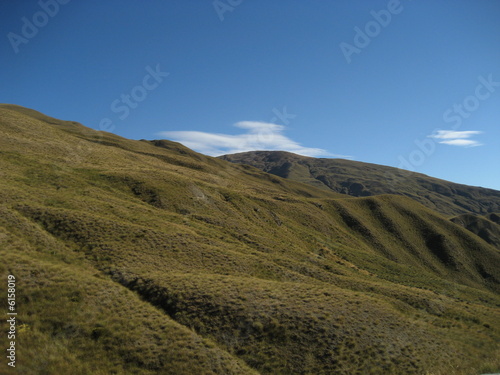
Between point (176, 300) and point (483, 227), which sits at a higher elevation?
point (483, 227)

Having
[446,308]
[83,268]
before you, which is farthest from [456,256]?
[83,268]

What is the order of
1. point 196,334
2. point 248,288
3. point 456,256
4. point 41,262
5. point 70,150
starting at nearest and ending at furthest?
point 196,334, point 41,262, point 248,288, point 70,150, point 456,256

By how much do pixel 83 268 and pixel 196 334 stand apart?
36.1 ft

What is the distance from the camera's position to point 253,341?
679 inches

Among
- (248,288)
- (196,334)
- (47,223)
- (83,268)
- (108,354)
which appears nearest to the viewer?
(108,354)

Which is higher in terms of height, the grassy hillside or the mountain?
the grassy hillside

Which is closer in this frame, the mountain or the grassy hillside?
the mountain

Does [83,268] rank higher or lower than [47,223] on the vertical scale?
lower

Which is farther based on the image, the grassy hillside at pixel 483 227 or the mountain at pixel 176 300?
the grassy hillside at pixel 483 227

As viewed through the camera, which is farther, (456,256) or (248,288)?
(456,256)

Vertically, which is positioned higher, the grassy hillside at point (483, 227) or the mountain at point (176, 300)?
the grassy hillside at point (483, 227)

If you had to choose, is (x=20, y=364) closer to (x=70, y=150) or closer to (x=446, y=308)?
(x=446, y=308)

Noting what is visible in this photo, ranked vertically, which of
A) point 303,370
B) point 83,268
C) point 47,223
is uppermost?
point 47,223

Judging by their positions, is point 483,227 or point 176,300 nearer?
point 176,300
